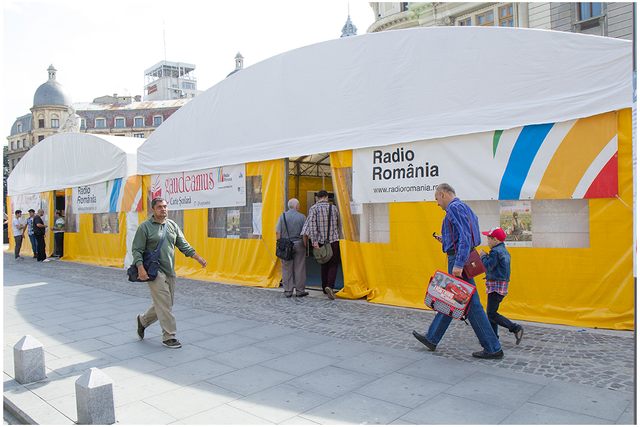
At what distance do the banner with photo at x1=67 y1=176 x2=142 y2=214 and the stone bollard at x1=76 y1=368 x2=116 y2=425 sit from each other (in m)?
9.84

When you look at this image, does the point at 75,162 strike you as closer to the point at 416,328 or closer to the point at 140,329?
the point at 140,329

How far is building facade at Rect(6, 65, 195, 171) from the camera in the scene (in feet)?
259

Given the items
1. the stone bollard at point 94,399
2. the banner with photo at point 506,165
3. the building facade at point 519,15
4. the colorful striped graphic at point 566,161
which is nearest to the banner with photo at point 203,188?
the banner with photo at point 506,165

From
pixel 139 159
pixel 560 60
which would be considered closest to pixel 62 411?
pixel 560 60

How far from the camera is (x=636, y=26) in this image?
2.33m

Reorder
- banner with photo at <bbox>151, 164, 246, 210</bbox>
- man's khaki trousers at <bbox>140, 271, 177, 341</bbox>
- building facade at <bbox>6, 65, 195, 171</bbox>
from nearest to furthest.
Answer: man's khaki trousers at <bbox>140, 271, 177, 341</bbox> < banner with photo at <bbox>151, 164, 246, 210</bbox> < building facade at <bbox>6, 65, 195, 171</bbox>

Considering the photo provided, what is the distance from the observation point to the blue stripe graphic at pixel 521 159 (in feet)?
20.0

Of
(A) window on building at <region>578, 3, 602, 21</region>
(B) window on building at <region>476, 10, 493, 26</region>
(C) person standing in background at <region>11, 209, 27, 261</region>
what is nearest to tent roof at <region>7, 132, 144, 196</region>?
(C) person standing in background at <region>11, 209, 27, 261</region>

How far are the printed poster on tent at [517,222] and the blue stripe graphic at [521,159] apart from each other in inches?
5.3

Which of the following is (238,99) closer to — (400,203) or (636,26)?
(400,203)

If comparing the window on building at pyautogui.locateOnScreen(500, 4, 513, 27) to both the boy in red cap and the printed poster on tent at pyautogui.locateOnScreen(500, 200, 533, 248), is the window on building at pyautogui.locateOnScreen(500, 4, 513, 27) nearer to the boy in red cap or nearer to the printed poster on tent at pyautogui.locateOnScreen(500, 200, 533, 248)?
the printed poster on tent at pyautogui.locateOnScreen(500, 200, 533, 248)

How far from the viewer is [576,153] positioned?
5.82 metres

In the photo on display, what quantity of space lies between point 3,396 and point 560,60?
6876mm

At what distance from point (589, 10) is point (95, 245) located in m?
20.9
